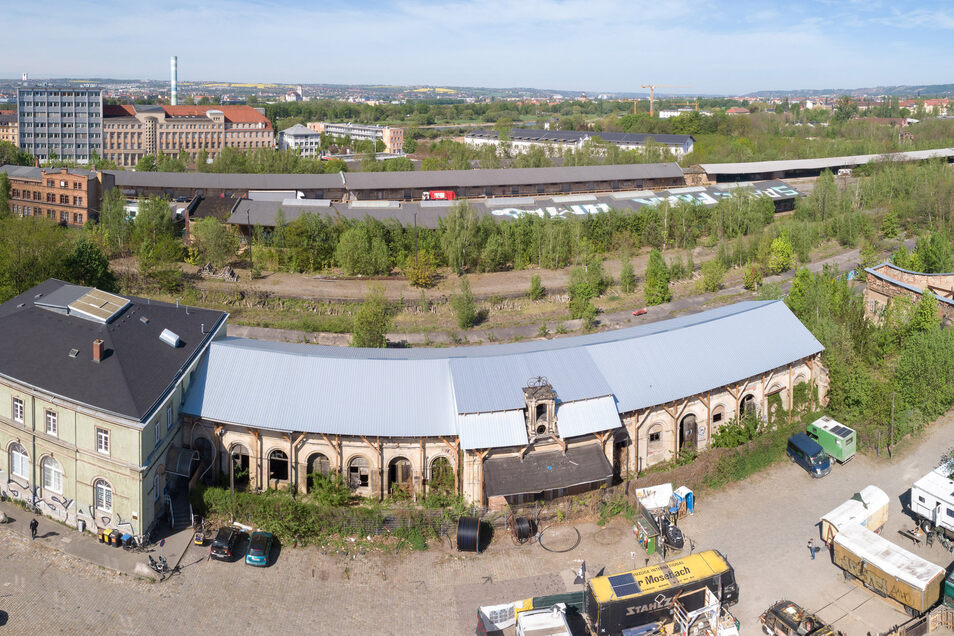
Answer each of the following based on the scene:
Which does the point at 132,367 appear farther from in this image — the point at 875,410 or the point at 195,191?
the point at 195,191

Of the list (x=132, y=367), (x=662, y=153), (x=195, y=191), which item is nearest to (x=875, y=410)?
(x=132, y=367)

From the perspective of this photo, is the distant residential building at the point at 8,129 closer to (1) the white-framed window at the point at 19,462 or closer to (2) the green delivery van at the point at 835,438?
(1) the white-framed window at the point at 19,462

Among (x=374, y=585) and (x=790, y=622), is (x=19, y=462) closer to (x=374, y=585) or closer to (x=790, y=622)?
(x=374, y=585)

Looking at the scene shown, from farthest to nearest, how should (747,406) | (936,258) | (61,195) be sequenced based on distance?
(61,195)
(936,258)
(747,406)

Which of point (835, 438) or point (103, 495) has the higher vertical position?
point (835, 438)

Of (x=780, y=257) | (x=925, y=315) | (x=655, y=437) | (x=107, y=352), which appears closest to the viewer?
(x=107, y=352)

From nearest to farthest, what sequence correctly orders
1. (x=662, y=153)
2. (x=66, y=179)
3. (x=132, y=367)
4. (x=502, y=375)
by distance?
(x=132, y=367) < (x=502, y=375) < (x=66, y=179) < (x=662, y=153)

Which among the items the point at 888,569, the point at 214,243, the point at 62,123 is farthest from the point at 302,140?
the point at 888,569
